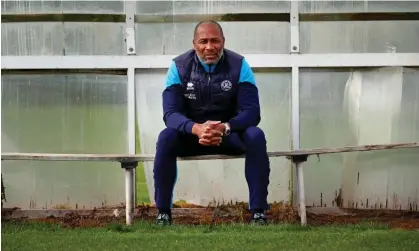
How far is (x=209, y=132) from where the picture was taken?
4.13m

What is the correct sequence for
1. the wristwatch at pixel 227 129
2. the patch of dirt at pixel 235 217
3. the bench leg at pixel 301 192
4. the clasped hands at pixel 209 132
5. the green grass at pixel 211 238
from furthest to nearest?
1. the patch of dirt at pixel 235 217
2. the bench leg at pixel 301 192
3. the wristwatch at pixel 227 129
4. the clasped hands at pixel 209 132
5. the green grass at pixel 211 238

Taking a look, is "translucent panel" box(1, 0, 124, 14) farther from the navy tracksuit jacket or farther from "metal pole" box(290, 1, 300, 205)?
"metal pole" box(290, 1, 300, 205)

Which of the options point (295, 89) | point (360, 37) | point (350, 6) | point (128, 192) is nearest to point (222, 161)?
point (295, 89)

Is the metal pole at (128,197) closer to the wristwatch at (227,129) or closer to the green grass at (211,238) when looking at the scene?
the green grass at (211,238)

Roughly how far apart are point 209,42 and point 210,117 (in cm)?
46

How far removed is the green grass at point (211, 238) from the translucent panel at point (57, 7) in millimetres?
1773

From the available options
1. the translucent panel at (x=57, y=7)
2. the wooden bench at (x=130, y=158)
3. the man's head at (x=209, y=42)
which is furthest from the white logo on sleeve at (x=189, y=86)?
the translucent panel at (x=57, y=7)

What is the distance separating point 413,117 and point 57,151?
2620mm

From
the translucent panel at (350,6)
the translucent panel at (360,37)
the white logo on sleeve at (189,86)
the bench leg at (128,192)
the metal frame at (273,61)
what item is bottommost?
the bench leg at (128,192)

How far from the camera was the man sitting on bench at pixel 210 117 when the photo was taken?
13.9 feet

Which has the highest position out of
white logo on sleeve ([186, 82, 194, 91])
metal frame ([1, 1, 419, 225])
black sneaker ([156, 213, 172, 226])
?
metal frame ([1, 1, 419, 225])

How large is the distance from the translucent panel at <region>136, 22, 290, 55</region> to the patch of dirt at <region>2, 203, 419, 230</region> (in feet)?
3.75

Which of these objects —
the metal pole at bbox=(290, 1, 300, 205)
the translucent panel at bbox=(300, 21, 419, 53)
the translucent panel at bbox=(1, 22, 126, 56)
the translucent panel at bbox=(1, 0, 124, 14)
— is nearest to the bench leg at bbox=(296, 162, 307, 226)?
the metal pole at bbox=(290, 1, 300, 205)

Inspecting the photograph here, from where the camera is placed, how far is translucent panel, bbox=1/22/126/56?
5.29 m
